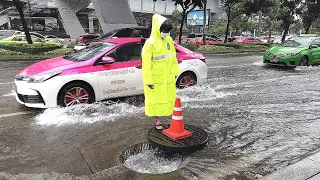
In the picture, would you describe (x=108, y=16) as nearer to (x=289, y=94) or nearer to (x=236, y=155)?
(x=289, y=94)

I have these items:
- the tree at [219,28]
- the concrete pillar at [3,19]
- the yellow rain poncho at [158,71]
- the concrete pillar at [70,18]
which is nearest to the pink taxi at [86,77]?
the yellow rain poncho at [158,71]

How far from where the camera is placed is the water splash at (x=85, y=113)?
5.34 metres

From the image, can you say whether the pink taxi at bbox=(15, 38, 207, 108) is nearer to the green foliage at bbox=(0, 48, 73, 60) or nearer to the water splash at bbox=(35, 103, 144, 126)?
the water splash at bbox=(35, 103, 144, 126)

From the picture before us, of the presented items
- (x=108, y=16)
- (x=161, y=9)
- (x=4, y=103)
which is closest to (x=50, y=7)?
(x=108, y=16)

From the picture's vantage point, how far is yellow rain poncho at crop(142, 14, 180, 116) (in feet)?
14.1

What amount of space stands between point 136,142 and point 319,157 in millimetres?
2555

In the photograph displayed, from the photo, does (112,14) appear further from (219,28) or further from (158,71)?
(219,28)

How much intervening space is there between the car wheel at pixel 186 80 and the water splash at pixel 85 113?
1.55m

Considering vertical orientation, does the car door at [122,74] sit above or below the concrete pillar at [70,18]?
below

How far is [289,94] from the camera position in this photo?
7.98 meters

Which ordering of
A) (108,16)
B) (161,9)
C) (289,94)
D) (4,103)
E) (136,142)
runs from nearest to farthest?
(136,142), (4,103), (289,94), (108,16), (161,9)

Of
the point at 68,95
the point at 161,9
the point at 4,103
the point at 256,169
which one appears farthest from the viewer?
the point at 161,9

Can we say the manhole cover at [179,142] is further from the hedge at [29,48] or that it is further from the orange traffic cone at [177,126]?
the hedge at [29,48]

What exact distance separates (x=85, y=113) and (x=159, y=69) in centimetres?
212
